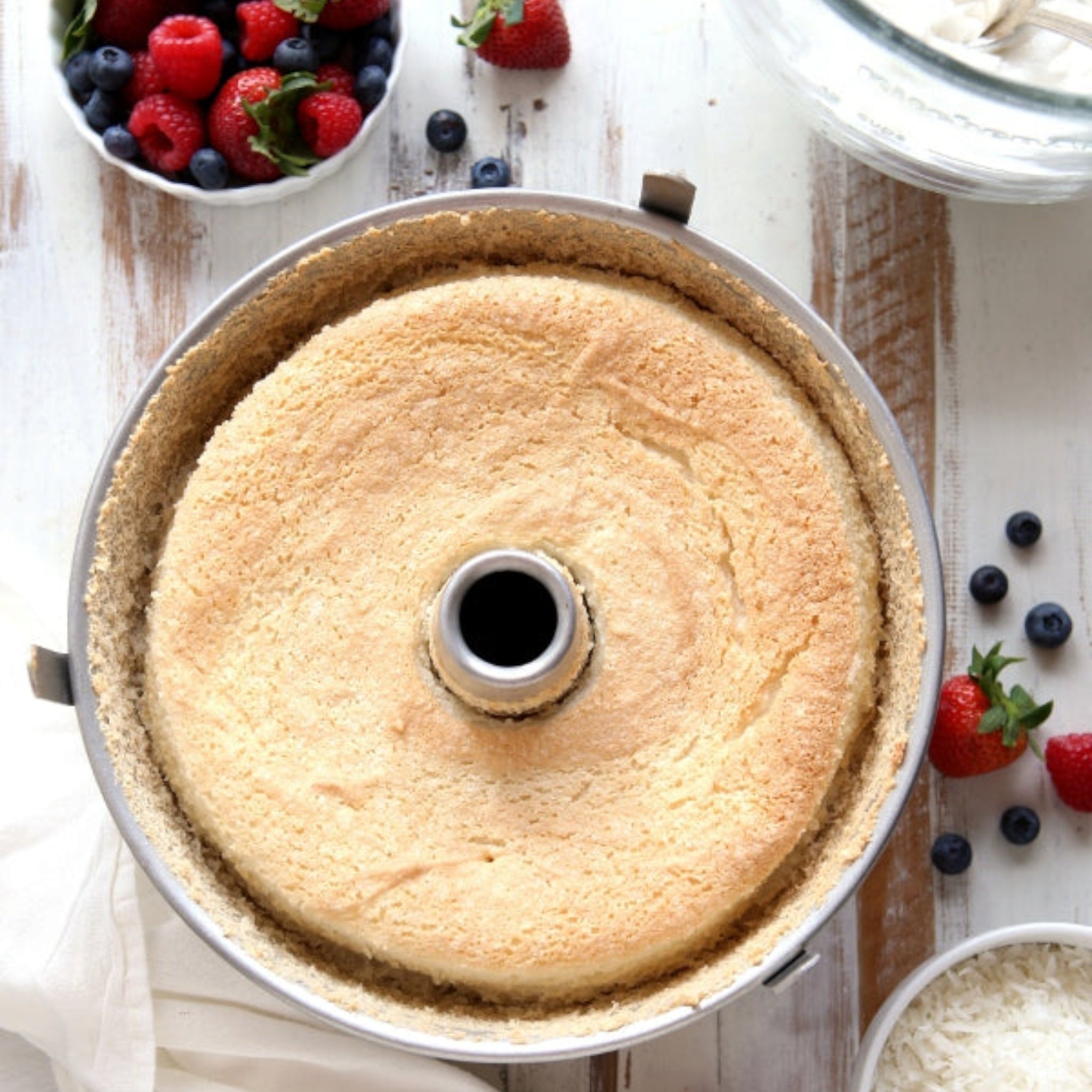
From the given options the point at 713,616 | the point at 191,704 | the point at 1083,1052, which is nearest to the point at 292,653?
the point at 191,704

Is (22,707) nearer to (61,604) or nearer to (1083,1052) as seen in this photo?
(61,604)

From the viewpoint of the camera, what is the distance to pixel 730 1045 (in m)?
1.76

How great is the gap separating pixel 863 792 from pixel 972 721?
0.31 m

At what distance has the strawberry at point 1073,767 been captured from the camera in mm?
1729

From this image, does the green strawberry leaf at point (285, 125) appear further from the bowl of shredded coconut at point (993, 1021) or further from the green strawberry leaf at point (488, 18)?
the bowl of shredded coconut at point (993, 1021)

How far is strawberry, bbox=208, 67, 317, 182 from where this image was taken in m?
1.71

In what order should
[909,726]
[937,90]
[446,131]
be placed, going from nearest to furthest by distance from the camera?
[909,726] < [937,90] < [446,131]

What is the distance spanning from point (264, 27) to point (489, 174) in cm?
30

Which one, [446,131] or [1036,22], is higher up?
[1036,22]

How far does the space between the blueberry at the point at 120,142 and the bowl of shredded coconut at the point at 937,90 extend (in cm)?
70

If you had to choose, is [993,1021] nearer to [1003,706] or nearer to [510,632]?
[1003,706]

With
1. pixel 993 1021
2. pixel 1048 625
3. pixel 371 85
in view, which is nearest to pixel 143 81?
pixel 371 85

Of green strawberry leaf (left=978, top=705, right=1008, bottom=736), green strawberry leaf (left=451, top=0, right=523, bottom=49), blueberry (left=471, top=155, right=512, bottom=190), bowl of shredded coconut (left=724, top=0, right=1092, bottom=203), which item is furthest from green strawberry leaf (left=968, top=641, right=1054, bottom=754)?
green strawberry leaf (left=451, top=0, right=523, bottom=49)

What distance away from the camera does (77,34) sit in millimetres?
1747
